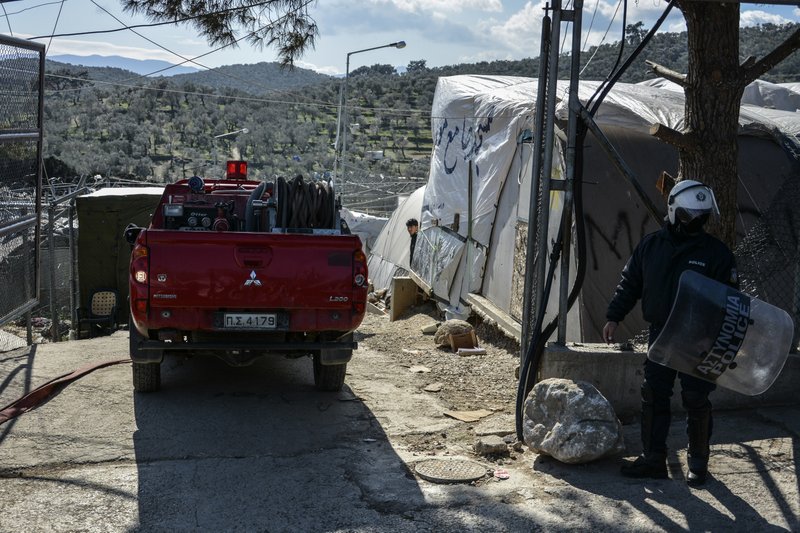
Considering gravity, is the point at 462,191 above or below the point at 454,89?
below

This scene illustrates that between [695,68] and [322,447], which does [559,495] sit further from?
[695,68]

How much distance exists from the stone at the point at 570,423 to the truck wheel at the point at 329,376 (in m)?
2.20

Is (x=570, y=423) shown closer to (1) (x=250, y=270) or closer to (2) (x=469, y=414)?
(2) (x=469, y=414)

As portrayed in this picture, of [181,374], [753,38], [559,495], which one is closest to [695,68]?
[559,495]

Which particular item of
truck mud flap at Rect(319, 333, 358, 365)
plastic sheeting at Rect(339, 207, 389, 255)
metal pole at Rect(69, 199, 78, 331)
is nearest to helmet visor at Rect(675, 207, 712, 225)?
truck mud flap at Rect(319, 333, 358, 365)

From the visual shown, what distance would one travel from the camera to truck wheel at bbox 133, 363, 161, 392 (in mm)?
7449

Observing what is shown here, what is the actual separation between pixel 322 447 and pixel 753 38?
118 feet

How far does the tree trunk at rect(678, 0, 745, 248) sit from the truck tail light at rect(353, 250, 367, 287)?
8.39 ft

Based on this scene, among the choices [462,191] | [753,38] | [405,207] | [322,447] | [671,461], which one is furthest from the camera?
[753,38]

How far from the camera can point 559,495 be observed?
17.3ft

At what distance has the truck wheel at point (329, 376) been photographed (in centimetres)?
776

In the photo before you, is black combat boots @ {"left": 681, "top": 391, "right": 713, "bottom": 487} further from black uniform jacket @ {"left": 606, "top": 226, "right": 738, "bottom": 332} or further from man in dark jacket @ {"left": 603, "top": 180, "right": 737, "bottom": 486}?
black uniform jacket @ {"left": 606, "top": 226, "right": 738, "bottom": 332}

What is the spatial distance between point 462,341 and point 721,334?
17.8 ft

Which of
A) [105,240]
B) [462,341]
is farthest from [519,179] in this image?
[105,240]
